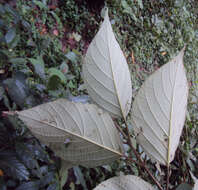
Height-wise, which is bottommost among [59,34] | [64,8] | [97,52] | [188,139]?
[188,139]

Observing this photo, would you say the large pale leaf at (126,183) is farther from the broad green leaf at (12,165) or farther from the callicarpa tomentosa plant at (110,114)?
the broad green leaf at (12,165)

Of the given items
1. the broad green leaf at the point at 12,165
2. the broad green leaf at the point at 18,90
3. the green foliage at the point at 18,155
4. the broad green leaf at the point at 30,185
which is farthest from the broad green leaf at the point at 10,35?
the broad green leaf at the point at 30,185

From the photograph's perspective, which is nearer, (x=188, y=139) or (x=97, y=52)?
(x=97, y=52)

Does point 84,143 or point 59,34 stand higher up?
point 59,34

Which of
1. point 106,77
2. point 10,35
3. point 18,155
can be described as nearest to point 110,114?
point 106,77

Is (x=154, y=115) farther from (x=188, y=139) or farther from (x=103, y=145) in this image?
(x=188, y=139)

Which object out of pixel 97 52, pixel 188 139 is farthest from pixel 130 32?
pixel 97 52

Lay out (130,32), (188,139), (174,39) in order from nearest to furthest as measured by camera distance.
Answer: (188,139), (130,32), (174,39)

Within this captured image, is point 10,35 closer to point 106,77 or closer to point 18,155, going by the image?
point 18,155
